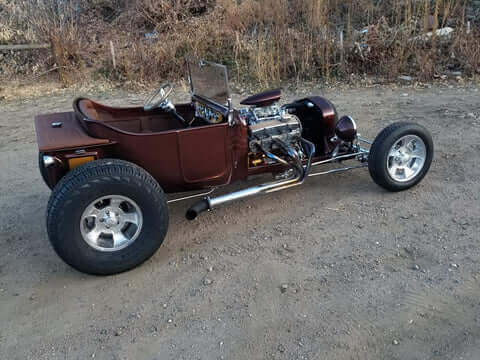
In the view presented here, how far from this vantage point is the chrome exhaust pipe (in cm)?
385

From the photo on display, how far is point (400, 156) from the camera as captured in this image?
4.68 meters

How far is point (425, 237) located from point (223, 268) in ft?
5.77

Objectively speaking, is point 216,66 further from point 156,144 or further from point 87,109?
point 87,109

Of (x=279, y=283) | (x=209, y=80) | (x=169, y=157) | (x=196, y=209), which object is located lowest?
(x=279, y=283)

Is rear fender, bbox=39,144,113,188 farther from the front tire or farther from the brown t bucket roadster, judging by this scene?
the front tire

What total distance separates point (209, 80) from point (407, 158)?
2.16 metres

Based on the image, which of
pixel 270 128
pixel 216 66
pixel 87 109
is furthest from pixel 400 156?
pixel 87 109

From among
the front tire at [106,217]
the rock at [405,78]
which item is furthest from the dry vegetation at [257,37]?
the front tire at [106,217]

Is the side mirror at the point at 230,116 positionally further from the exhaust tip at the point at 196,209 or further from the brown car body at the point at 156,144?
the exhaust tip at the point at 196,209

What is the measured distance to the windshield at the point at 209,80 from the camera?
4105mm

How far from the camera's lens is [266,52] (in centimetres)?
941

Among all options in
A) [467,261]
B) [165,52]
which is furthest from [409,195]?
[165,52]

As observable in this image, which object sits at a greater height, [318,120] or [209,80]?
[209,80]

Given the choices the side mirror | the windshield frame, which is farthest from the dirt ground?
the windshield frame
